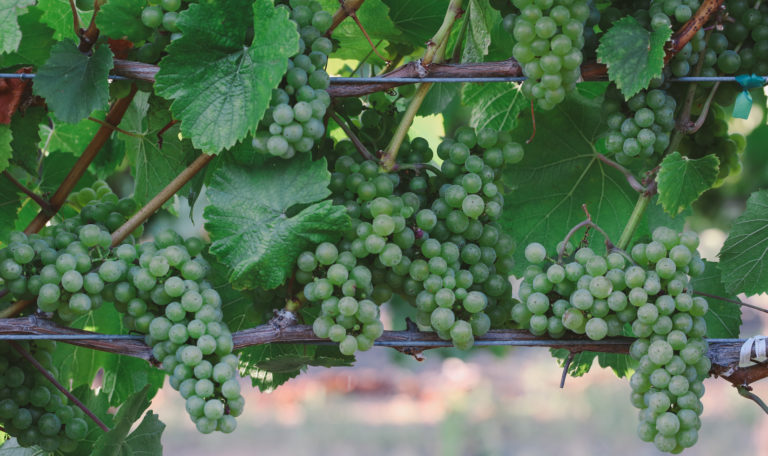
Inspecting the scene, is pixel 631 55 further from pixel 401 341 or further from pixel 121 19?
pixel 121 19

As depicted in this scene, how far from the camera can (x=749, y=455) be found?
4.65 m

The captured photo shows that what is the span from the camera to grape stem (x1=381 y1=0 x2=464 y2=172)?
2.84 ft

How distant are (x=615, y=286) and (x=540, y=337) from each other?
0.10 metres

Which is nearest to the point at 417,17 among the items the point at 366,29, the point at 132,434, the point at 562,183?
the point at 366,29

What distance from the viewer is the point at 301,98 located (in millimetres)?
788

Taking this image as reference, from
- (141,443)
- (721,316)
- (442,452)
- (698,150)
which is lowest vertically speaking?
(442,452)

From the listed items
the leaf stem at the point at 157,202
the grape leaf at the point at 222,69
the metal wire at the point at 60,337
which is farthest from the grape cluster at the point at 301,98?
the metal wire at the point at 60,337

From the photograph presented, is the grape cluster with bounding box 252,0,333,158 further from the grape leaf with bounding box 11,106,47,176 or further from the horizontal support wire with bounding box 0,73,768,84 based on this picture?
the grape leaf with bounding box 11,106,47,176

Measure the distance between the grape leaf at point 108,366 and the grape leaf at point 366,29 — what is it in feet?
1.70

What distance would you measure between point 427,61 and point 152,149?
0.43 metres

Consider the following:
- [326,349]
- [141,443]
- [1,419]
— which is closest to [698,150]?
[326,349]

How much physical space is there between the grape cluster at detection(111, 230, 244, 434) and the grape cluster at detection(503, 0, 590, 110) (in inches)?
16.6

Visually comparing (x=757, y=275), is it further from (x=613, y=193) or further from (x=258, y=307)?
(x=258, y=307)

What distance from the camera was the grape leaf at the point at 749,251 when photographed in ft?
2.99
